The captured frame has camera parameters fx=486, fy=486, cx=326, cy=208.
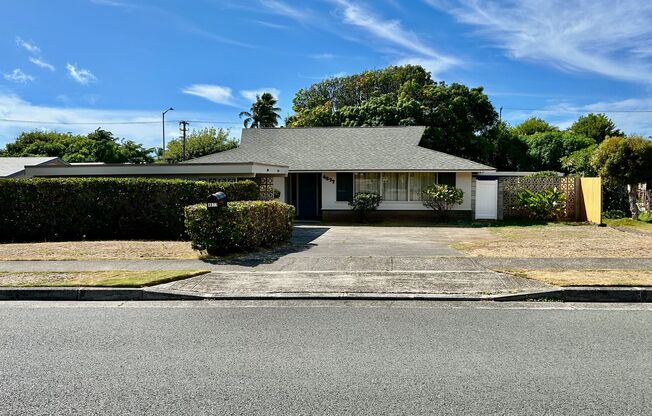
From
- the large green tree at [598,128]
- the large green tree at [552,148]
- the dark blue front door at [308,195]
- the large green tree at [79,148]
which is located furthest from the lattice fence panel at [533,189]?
the large green tree at [79,148]

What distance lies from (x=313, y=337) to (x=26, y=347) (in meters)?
3.18

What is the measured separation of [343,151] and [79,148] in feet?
137

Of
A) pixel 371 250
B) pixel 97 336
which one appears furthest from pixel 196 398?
pixel 371 250

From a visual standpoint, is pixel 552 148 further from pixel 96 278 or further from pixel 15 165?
pixel 96 278

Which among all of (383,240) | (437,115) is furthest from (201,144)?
(383,240)

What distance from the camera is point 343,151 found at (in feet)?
81.5

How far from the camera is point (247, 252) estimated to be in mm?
12008

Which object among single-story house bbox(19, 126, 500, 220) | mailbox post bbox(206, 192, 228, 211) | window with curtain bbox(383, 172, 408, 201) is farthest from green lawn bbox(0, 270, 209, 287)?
window with curtain bbox(383, 172, 408, 201)

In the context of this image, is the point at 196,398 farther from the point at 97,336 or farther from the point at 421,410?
the point at 97,336

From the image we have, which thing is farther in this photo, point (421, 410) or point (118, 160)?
point (118, 160)

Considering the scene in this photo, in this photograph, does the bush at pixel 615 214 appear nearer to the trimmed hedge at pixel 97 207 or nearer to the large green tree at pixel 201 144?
the trimmed hedge at pixel 97 207

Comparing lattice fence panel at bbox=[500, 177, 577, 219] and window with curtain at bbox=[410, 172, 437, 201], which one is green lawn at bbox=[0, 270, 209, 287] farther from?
lattice fence panel at bbox=[500, 177, 577, 219]

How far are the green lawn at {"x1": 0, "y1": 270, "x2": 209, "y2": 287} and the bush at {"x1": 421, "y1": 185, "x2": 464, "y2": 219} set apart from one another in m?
14.3

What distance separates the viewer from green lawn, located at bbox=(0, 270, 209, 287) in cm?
828
